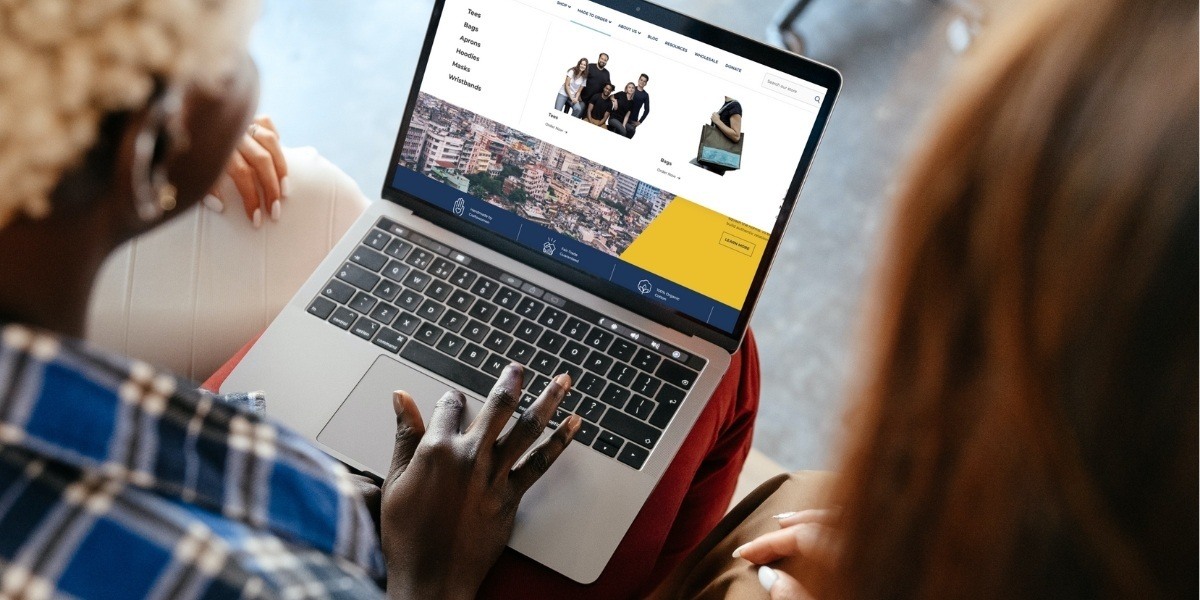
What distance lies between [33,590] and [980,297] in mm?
463

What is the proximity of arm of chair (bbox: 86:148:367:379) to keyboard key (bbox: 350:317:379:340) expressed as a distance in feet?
0.42

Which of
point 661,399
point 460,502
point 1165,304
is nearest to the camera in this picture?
point 1165,304

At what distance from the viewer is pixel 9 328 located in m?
0.43

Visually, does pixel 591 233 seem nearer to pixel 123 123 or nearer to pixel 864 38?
pixel 123 123

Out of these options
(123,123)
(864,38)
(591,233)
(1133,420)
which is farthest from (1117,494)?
(864,38)

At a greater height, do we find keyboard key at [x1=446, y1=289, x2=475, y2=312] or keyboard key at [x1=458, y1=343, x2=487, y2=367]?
keyboard key at [x1=446, y1=289, x2=475, y2=312]

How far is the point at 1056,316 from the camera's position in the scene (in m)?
0.36

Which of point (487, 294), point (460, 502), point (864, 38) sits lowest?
point (460, 502)

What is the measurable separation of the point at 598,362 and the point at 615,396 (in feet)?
0.13

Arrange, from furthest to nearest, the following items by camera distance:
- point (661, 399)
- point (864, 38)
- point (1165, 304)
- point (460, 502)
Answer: point (864, 38)
point (661, 399)
point (460, 502)
point (1165, 304)

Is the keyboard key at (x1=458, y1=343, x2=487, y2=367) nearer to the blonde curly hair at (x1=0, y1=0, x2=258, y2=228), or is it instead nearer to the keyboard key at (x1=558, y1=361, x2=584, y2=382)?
the keyboard key at (x1=558, y1=361, x2=584, y2=382)

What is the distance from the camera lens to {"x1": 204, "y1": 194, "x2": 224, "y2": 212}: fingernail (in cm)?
94

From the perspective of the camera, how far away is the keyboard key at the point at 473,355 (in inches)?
33.8

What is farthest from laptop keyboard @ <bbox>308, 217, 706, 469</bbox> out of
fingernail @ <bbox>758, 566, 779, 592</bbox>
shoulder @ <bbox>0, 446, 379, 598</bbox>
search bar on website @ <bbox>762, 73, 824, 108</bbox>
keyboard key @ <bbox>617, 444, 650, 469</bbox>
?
shoulder @ <bbox>0, 446, 379, 598</bbox>
